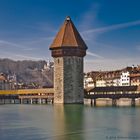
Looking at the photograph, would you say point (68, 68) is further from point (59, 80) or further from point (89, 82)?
point (89, 82)

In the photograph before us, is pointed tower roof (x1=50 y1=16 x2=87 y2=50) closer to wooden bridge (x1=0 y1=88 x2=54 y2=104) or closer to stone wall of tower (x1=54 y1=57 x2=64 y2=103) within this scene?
stone wall of tower (x1=54 y1=57 x2=64 y2=103)

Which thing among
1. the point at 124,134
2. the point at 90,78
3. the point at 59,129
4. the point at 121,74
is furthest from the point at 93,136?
the point at 90,78

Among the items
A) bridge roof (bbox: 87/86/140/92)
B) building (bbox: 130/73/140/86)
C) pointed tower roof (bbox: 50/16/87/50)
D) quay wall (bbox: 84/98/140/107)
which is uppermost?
pointed tower roof (bbox: 50/16/87/50)

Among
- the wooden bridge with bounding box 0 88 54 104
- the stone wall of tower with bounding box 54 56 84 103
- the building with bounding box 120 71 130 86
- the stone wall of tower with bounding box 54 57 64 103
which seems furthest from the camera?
the building with bounding box 120 71 130 86

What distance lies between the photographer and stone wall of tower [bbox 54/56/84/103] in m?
51.1

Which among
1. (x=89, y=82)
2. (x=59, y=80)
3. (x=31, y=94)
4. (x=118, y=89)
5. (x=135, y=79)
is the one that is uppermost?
(x=89, y=82)

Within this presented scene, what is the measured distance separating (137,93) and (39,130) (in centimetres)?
3083

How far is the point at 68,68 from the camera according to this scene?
51.3m

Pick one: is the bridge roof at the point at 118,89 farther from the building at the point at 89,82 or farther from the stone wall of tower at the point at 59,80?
the building at the point at 89,82

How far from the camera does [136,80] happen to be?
63.7 meters

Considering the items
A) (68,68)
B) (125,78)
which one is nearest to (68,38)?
(68,68)

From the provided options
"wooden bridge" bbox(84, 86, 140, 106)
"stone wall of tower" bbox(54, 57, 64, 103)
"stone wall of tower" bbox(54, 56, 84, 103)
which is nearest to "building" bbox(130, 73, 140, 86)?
"wooden bridge" bbox(84, 86, 140, 106)

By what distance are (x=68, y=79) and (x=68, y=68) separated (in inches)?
53.7

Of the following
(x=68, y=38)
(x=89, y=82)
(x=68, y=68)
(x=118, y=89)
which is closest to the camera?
(x=68, y=68)
